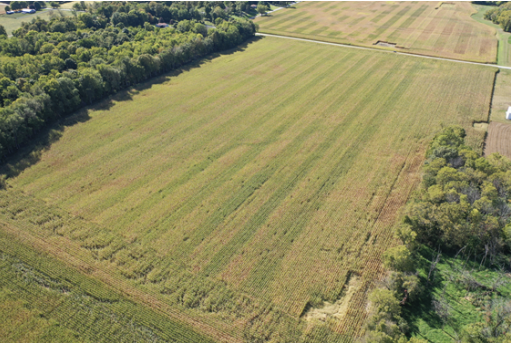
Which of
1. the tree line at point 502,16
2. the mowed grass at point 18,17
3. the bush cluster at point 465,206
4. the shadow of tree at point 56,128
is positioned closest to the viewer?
the bush cluster at point 465,206

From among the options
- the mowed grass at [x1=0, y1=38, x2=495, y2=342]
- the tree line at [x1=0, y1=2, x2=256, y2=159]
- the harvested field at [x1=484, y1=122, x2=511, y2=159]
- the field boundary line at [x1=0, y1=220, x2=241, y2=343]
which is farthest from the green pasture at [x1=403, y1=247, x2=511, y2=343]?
the tree line at [x1=0, y1=2, x2=256, y2=159]

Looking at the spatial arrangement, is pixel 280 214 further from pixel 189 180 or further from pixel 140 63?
pixel 140 63

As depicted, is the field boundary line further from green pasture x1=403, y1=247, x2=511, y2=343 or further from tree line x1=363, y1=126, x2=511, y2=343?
green pasture x1=403, y1=247, x2=511, y2=343

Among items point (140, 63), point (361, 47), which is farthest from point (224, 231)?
point (361, 47)

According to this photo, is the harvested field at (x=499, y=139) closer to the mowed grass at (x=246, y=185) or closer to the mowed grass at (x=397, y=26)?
the mowed grass at (x=246, y=185)

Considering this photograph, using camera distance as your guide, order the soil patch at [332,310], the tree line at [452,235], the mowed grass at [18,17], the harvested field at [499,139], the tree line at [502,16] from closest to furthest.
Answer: the tree line at [452,235] < the soil patch at [332,310] < the harvested field at [499,139] < the tree line at [502,16] < the mowed grass at [18,17]

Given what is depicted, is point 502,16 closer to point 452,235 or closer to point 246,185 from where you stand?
point 452,235

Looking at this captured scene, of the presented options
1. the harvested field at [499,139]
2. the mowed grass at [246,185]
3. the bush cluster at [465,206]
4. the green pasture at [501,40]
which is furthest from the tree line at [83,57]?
the green pasture at [501,40]

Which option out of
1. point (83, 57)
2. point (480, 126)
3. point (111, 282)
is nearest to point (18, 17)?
point (83, 57)
